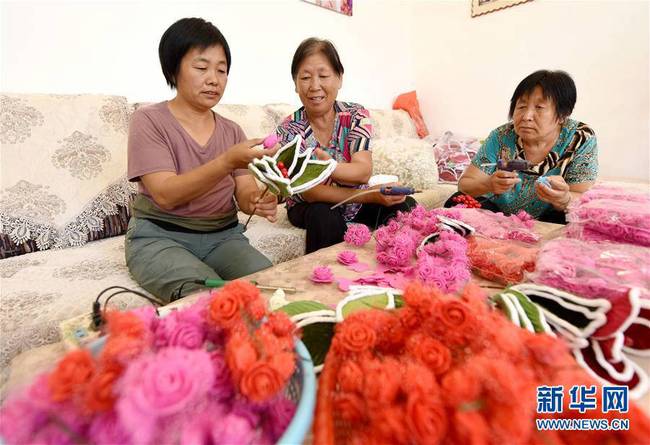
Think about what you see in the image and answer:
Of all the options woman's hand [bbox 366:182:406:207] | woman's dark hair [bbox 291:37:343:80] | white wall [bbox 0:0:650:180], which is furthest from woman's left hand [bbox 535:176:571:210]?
white wall [bbox 0:0:650:180]

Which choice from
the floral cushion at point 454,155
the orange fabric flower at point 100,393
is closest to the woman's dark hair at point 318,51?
the orange fabric flower at point 100,393

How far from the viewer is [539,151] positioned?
1401mm

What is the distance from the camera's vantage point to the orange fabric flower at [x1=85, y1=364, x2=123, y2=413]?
11.2 inches

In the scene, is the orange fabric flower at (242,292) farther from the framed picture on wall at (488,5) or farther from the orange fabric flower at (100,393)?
the framed picture on wall at (488,5)

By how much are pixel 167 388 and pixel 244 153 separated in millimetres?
655

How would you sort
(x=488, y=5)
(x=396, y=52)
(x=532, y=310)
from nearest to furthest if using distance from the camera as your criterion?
(x=532, y=310)
(x=488, y=5)
(x=396, y=52)

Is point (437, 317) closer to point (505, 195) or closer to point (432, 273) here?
point (432, 273)

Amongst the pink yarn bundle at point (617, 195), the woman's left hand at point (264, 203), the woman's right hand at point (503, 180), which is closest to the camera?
the pink yarn bundle at point (617, 195)

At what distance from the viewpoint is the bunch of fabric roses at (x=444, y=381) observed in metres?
0.30

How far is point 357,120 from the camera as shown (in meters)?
1.42

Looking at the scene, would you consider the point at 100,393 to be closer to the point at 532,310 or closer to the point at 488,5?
the point at 532,310

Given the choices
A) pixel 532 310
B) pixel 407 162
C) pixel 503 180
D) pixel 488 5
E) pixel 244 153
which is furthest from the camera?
pixel 488 5

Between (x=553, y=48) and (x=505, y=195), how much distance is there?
5.66 feet

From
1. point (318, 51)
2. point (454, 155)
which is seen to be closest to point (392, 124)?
point (454, 155)
